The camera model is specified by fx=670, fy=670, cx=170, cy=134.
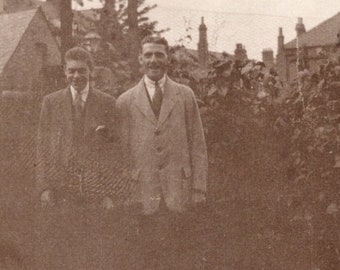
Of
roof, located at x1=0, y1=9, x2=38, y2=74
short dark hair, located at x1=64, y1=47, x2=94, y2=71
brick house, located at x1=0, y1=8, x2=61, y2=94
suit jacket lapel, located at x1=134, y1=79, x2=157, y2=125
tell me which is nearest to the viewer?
short dark hair, located at x1=64, y1=47, x2=94, y2=71

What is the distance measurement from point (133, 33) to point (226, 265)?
2.83m

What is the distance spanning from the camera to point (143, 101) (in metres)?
4.62

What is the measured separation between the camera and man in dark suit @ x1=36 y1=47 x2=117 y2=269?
Answer: 14.6ft

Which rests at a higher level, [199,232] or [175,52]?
[175,52]

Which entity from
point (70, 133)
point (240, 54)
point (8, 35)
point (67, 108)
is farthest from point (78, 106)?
point (8, 35)

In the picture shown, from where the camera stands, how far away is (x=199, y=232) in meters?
5.00

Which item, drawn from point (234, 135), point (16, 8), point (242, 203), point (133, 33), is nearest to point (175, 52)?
point (133, 33)

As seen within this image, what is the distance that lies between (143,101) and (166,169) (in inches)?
19.6

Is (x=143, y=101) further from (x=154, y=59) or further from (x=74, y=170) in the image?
(x=74, y=170)

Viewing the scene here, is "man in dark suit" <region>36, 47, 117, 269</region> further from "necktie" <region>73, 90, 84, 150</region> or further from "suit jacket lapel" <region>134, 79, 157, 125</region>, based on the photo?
"suit jacket lapel" <region>134, 79, 157, 125</region>

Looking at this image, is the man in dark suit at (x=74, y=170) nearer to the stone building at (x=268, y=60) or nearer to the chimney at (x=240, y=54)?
the chimney at (x=240, y=54)

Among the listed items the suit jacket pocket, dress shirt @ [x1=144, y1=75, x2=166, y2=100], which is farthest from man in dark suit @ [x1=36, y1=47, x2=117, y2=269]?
the suit jacket pocket

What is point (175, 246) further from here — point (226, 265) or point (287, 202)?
point (287, 202)

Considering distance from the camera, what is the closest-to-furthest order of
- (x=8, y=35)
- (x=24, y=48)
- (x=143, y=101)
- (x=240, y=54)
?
(x=143, y=101) < (x=240, y=54) < (x=8, y=35) < (x=24, y=48)
